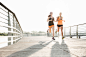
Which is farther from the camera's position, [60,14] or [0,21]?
[60,14]

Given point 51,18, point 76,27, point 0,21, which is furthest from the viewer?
point 76,27

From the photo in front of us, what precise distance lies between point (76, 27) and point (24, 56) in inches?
337

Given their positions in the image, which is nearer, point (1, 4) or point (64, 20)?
point (1, 4)

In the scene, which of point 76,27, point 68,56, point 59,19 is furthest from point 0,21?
point 76,27

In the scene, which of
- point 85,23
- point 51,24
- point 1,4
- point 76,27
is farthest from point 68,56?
point 76,27

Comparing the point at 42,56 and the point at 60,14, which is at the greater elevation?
the point at 60,14

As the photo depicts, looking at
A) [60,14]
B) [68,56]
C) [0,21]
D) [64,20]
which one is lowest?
[68,56]

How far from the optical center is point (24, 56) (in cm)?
227

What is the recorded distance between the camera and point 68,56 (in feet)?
7.39

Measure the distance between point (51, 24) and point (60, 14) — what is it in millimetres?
1039

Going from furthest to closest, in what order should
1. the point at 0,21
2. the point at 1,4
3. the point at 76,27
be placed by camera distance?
the point at 76,27 < the point at 1,4 < the point at 0,21

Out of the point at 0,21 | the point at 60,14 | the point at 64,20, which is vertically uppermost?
the point at 60,14

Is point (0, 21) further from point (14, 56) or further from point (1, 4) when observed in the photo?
point (14, 56)

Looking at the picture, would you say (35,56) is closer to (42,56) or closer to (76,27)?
(42,56)
